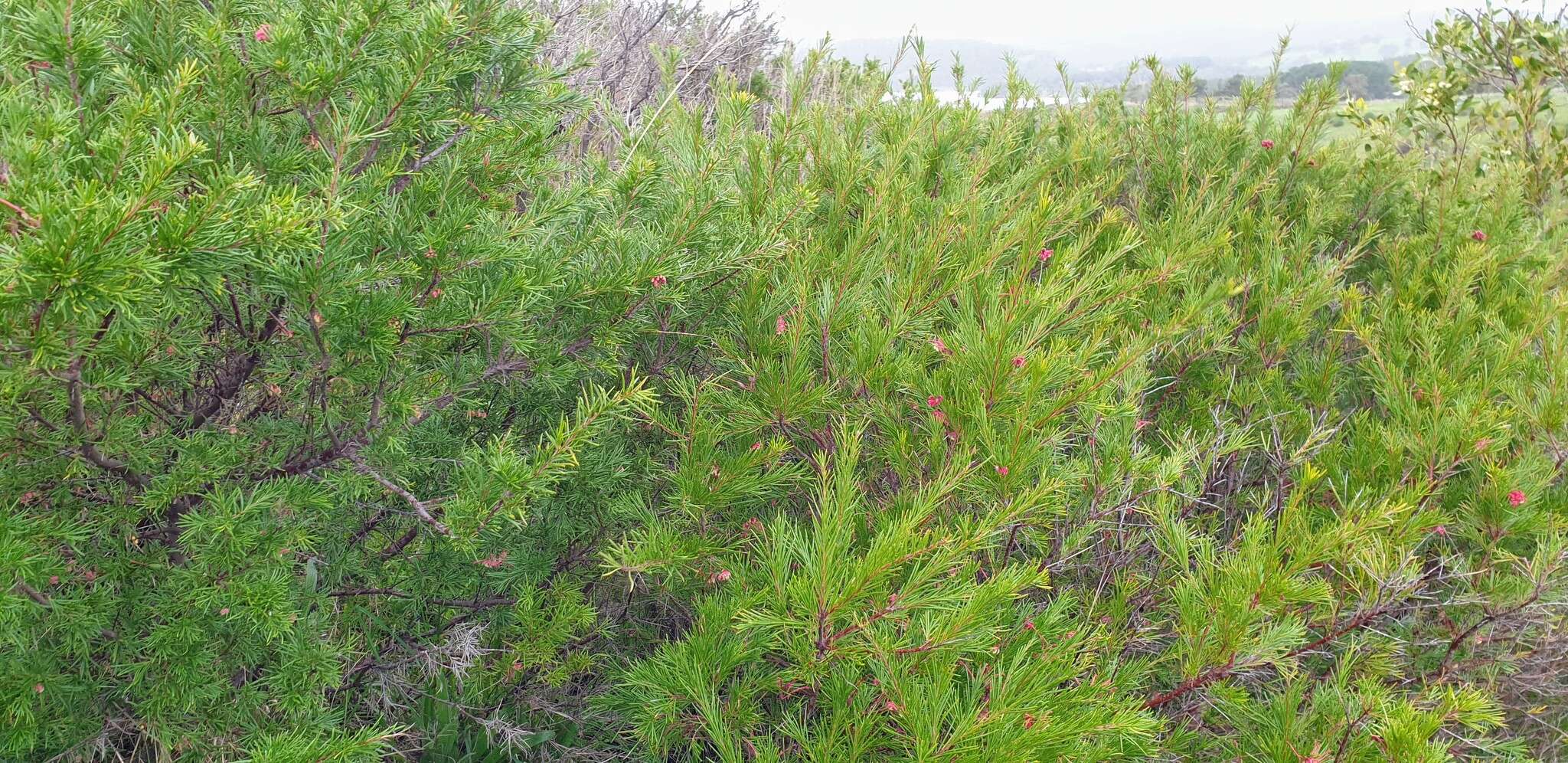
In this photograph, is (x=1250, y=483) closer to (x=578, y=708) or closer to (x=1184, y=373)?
(x=1184, y=373)

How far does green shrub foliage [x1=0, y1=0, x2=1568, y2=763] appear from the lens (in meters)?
1.25

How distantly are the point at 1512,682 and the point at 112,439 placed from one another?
9.67ft

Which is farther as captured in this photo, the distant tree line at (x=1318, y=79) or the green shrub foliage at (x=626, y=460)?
the distant tree line at (x=1318, y=79)

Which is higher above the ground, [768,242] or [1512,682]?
[768,242]

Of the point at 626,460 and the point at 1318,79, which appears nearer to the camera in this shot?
the point at 626,460

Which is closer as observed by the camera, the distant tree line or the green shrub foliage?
the green shrub foliage

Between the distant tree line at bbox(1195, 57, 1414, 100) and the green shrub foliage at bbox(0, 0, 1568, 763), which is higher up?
the distant tree line at bbox(1195, 57, 1414, 100)

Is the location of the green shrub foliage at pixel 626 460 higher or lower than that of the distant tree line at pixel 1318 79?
lower

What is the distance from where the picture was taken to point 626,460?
1863 millimetres

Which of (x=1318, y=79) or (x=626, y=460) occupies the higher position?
(x=1318, y=79)

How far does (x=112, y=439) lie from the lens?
1325 millimetres

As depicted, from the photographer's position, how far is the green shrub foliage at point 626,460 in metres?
1.25

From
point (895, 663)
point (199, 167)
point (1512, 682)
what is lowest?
point (1512, 682)

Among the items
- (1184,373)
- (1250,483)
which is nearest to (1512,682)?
(1250,483)
